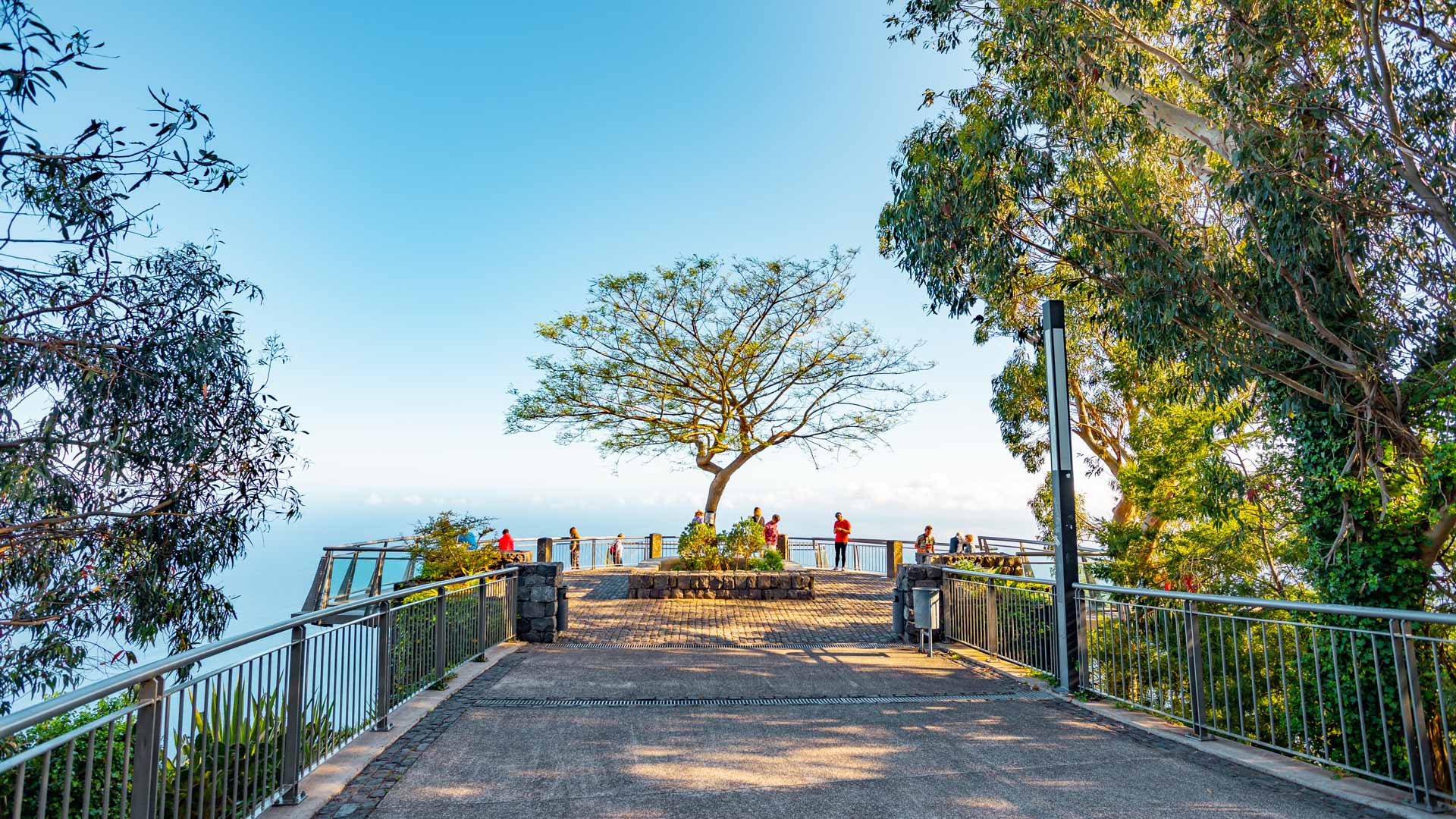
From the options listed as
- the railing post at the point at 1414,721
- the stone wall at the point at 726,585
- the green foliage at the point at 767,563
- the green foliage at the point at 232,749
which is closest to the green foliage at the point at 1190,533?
the stone wall at the point at 726,585

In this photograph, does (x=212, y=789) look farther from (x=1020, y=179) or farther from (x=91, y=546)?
(x=1020, y=179)

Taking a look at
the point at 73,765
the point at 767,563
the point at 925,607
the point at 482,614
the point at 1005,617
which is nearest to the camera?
the point at 73,765

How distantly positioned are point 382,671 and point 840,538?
812 inches

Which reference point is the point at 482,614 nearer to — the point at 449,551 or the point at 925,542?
the point at 449,551

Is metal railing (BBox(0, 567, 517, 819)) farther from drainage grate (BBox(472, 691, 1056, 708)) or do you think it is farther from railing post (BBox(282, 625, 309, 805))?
drainage grate (BBox(472, 691, 1056, 708))

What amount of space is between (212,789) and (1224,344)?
8.86 meters

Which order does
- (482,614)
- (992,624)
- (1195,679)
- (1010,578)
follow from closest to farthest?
(1195,679)
(1010,578)
(482,614)
(992,624)

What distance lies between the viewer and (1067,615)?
726 cm

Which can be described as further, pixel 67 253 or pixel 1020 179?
pixel 1020 179

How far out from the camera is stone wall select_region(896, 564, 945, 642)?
1095 cm

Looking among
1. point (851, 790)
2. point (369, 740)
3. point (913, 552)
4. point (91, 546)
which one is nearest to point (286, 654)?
point (369, 740)

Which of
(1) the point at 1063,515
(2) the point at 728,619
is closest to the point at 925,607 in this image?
(1) the point at 1063,515

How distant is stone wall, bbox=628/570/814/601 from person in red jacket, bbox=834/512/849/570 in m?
7.40

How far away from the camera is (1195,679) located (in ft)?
18.6
